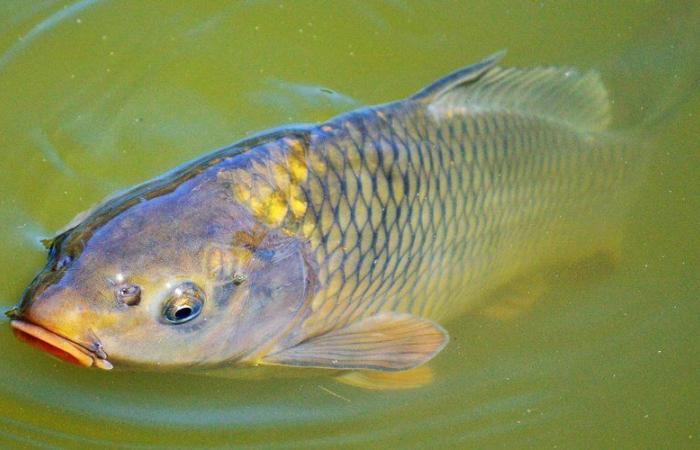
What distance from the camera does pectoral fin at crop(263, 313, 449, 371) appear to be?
2656 mm

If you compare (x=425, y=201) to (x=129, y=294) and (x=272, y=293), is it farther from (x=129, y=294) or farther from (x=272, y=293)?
(x=129, y=294)

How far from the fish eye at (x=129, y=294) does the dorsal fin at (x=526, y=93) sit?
47.4 inches

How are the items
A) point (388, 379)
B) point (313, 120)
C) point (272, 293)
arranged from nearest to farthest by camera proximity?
point (272, 293) < point (388, 379) < point (313, 120)

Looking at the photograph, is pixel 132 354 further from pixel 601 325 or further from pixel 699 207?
pixel 699 207

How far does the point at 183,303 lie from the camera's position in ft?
7.68

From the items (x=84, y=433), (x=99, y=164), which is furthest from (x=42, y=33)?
(x=84, y=433)

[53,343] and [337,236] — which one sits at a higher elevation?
[337,236]

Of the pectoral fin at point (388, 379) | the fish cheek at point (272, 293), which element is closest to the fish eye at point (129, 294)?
the fish cheek at point (272, 293)

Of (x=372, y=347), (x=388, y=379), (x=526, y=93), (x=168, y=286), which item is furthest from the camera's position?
(x=526, y=93)

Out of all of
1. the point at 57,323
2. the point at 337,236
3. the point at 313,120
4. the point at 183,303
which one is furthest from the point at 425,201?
the point at 57,323

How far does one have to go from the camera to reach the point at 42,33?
3830 millimetres

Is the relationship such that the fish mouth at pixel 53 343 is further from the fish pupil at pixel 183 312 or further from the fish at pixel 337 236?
the fish pupil at pixel 183 312

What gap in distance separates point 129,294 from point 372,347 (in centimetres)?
86

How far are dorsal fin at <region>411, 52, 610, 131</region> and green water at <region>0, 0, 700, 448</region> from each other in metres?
0.64
